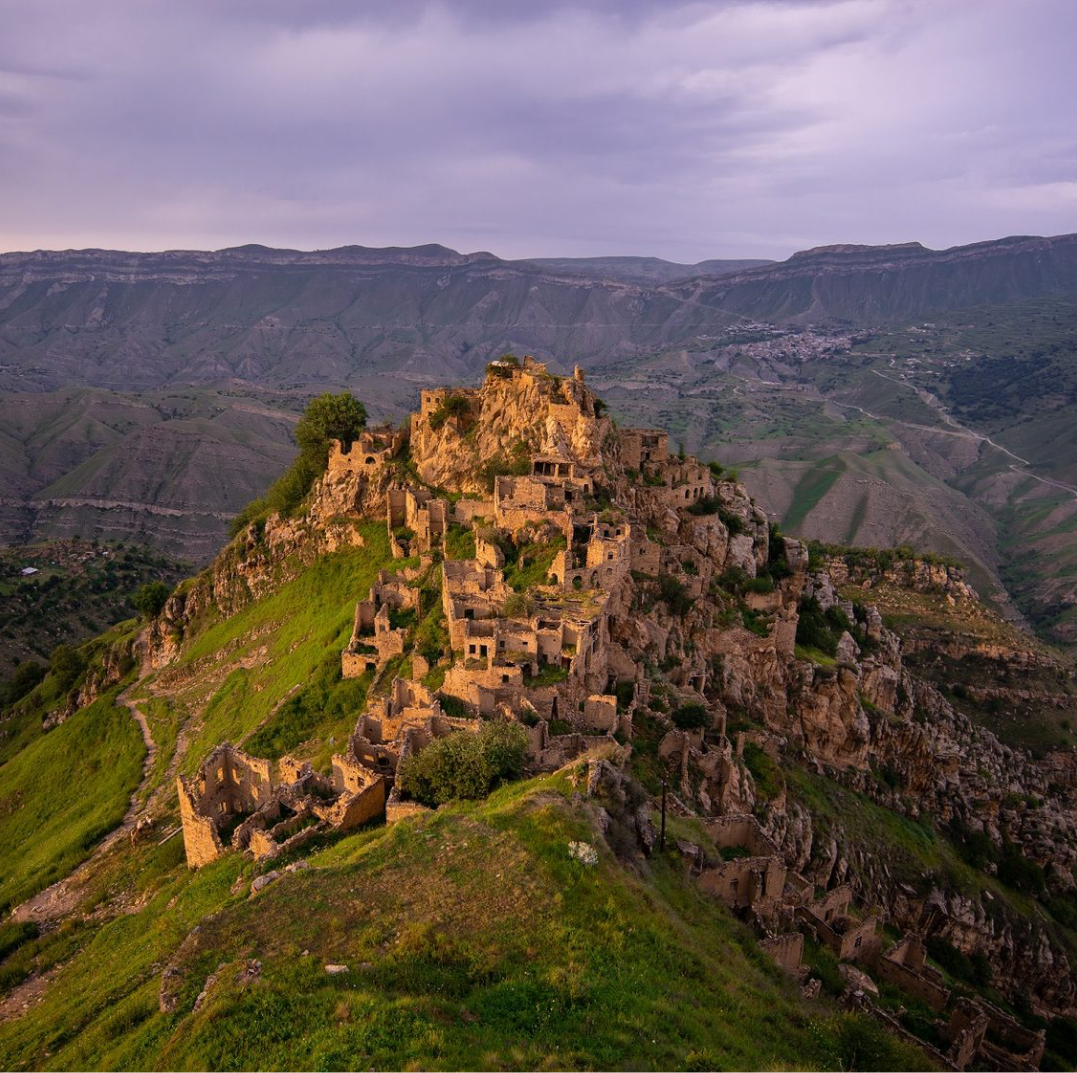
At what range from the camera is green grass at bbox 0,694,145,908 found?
39.0 m

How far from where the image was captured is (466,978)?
15.7 metres

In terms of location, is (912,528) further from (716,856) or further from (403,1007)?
(403,1007)

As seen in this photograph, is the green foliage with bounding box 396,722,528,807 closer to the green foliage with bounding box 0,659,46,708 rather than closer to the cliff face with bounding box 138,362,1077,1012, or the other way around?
the cliff face with bounding box 138,362,1077,1012

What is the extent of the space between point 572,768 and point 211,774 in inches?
552

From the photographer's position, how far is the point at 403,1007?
14133 mm

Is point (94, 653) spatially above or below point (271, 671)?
below

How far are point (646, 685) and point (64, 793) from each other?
38.1 meters

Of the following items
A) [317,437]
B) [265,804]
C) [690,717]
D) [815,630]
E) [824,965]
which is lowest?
[815,630]

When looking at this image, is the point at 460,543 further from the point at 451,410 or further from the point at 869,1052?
the point at 869,1052

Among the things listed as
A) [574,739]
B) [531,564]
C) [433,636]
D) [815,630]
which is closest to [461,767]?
[574,739]

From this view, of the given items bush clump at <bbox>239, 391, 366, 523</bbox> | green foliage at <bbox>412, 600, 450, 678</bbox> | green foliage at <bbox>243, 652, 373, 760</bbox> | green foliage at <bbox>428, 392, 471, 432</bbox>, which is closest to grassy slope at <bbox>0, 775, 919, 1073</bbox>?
green foliage at <bbox>412, 600, 450, 678</bbox>

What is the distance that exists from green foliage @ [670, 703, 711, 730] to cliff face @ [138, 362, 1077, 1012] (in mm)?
126

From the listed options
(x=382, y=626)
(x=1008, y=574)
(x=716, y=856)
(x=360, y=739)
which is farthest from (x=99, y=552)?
(x=1008, y=574)

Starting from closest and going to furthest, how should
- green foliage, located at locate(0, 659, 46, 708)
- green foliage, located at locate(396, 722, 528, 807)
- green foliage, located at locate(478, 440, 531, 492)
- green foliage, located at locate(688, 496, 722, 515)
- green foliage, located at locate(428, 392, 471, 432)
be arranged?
green foliage, located at locate(396, 722, 528, 807), green foliage, located at locate(478, 440, 531, 492), green foliage, located at locate(688, 496, 722, 515), green foliage, located at locate(428, 392, 471, 432), green foliage, located at locate(0, 659, 46, 708)
